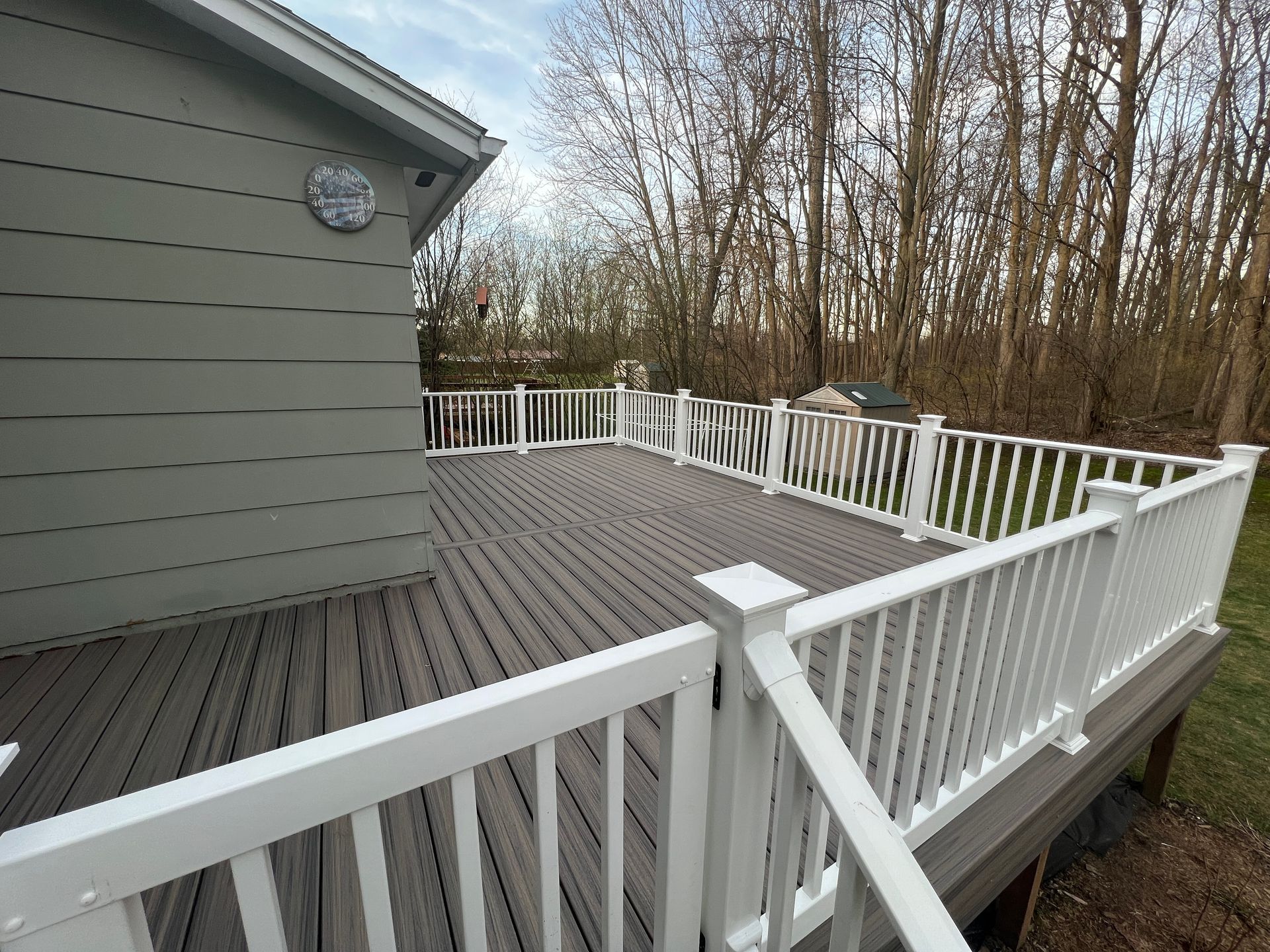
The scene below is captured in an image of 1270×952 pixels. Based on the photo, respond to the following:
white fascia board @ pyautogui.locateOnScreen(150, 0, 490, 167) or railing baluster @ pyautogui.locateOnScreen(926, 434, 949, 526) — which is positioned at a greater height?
white fascia board @ pyautogui.locateOnScreen(150, 0, 490, 167)

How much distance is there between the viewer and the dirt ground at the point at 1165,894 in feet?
6.80

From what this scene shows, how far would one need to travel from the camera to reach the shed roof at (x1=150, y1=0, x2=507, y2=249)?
2.15 m

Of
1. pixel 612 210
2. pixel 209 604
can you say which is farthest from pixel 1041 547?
pixel 612 210

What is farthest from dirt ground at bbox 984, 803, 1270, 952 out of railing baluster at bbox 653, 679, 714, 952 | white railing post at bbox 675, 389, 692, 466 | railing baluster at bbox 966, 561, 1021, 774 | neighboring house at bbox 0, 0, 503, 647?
white railing post at bbox 675, 389, 692, 466

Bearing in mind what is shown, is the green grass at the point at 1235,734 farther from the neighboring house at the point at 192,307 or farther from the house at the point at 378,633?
the neighboring house at the point at 192,307

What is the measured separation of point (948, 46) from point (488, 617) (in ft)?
27.8

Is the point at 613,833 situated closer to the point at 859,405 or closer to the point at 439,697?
the point at 439,697

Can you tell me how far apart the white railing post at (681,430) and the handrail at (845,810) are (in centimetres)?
535

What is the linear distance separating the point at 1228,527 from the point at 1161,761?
1.21m

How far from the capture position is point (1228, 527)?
2615 mm

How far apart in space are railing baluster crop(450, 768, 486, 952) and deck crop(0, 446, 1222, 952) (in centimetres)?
60

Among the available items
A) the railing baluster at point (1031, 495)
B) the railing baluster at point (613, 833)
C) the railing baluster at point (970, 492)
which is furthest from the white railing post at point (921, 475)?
the railing baluster at point (613, 833)

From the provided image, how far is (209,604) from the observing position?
258 centimetres

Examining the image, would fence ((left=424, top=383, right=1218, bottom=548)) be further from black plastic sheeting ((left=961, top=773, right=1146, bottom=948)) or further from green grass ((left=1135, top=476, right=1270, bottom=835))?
black plastic sheeting ((left=961, top=773, right=1146, bottom=948))
